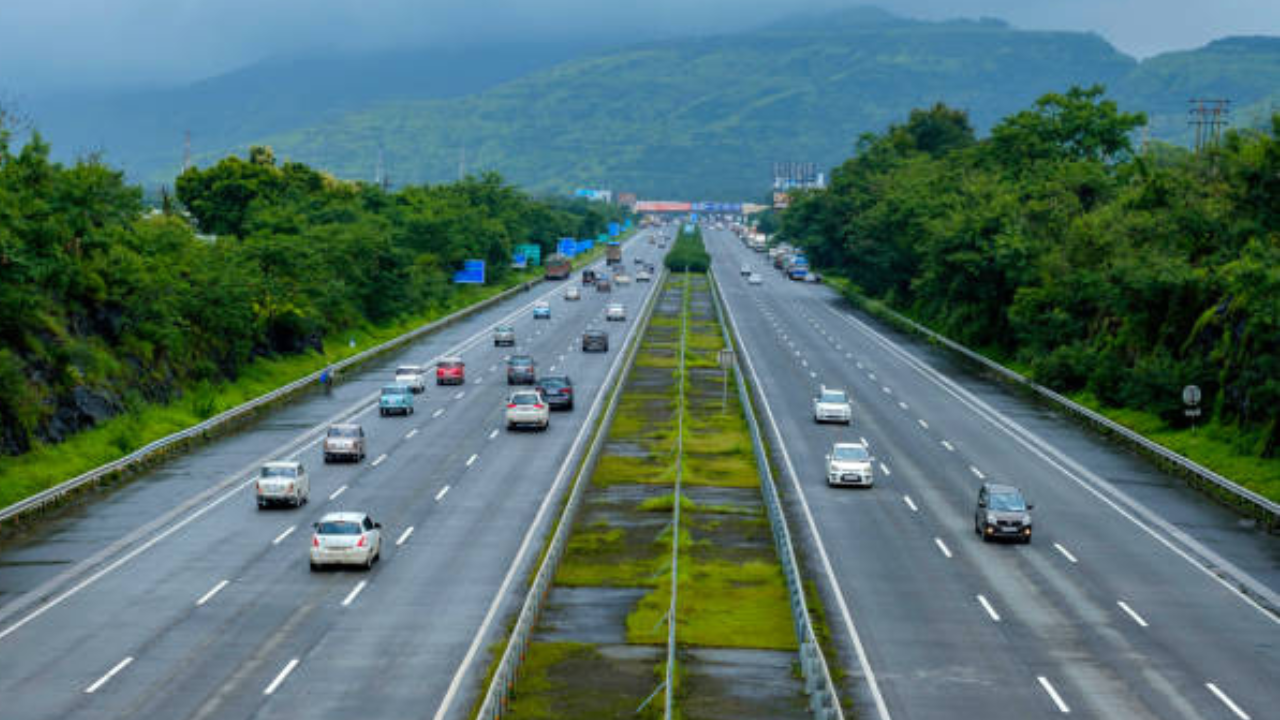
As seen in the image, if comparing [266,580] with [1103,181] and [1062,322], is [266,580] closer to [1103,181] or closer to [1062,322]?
[1062,322]

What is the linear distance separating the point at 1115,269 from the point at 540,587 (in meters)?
48.2

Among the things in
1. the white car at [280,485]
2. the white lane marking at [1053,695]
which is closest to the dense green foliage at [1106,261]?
the white lane marking at [1053,695]

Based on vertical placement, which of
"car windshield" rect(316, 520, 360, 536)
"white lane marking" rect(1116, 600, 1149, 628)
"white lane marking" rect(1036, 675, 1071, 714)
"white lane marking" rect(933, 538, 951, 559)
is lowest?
"white lane marking" rect(933, 538, 951, 559)

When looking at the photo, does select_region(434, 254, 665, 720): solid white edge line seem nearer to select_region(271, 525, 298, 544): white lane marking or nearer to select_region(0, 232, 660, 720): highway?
select_region(0, 232, 660, 720): highway

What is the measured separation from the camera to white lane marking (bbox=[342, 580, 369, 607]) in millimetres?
34344

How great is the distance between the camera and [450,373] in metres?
82.5

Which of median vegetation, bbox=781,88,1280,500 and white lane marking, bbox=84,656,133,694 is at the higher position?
median vegetation, bbox=781,88,1280,500

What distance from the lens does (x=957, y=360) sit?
97375 mm

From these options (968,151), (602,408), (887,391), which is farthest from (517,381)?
(968,151)

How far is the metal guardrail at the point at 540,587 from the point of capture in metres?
25.2

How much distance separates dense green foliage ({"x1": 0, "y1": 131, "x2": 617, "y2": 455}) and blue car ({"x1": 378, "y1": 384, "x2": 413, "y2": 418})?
966 centimetres

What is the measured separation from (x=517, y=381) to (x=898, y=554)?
41.7 metres

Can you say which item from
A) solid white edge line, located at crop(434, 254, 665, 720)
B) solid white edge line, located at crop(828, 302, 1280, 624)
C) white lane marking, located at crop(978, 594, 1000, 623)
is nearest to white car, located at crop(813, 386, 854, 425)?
solid white edge line, located at crop(828, 302, 1280, 624)

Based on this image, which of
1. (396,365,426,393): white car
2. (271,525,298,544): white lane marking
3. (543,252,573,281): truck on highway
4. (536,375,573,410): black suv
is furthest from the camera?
(543,252,573,281): truck on highway
